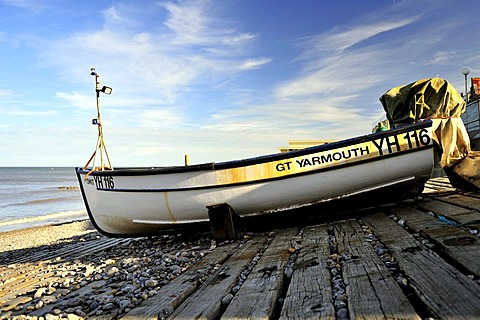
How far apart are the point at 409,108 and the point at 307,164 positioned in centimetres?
240

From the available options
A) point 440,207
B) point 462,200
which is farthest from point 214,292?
point 462,200

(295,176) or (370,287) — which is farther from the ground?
(295,176)

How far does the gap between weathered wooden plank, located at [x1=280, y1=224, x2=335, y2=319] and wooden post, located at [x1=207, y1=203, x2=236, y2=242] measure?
1805 millimetres

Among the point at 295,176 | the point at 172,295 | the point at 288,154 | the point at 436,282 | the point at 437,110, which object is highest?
the point at 437,110

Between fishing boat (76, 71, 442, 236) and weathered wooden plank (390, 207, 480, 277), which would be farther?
fishing boat (76, 71, 442, 236)

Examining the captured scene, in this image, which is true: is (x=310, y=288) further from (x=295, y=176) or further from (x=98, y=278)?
(x=295, y=176)

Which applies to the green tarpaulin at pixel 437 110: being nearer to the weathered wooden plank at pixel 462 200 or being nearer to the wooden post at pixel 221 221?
the weathered wooden plank at pixel 462 200

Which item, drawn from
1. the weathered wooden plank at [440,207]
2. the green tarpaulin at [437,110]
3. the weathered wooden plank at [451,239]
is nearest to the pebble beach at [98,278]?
the weathered wooden plank at [451,239]

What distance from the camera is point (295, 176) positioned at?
6172 millimetres

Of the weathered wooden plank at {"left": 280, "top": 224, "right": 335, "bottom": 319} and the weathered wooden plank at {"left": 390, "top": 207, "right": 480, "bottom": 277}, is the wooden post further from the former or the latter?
the weathered wooden plank at {"left": 390, "top": 207, "right": 480, "bottom": 277}

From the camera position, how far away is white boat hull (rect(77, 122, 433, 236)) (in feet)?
19.8

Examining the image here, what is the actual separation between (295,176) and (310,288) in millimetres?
3324

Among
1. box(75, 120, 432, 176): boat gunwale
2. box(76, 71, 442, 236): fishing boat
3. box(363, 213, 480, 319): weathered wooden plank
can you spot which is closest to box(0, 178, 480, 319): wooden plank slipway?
box(363, 213, 480, 319): weathered wooden plank

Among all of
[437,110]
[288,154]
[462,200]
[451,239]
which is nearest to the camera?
[451,239]
